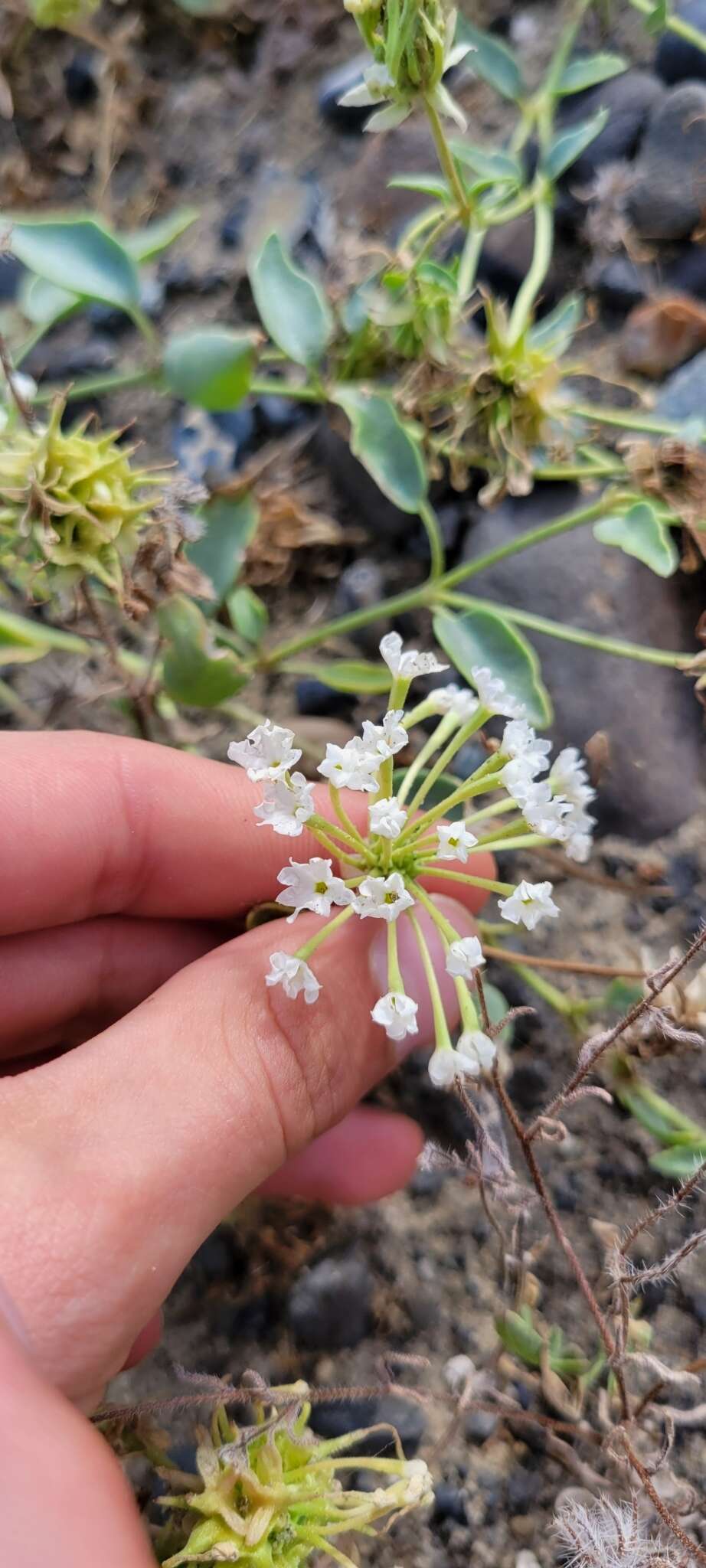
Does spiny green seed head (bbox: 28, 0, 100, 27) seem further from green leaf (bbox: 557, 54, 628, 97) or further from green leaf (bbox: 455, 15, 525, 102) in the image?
green leaf (bbox: 557, 54, 628, 97)

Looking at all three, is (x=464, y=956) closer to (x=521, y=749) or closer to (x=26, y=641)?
(x=521, y=749)

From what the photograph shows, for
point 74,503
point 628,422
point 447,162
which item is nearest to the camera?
point 74,503

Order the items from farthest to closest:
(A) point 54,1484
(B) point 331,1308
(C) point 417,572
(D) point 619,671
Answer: (C) point 417,572 → (D) point 619,671 → (B) point 331,1308 → (A) point 54,1484

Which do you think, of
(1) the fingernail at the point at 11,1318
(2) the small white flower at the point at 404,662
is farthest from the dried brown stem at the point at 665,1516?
(2) the small white flower at the point at 404,662

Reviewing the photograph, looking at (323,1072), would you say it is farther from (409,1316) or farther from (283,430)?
(283,430)

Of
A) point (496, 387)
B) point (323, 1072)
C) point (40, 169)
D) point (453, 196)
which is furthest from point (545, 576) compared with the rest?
point (40, 169)

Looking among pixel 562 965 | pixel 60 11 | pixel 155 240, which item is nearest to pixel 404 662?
pixel 562 965

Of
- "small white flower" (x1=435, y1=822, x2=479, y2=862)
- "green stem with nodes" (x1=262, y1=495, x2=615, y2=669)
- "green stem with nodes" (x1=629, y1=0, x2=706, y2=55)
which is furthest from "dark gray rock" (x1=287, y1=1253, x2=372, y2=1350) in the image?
"green stem with nodes" (x1=629, y1=0, x2=706, y2=55)
